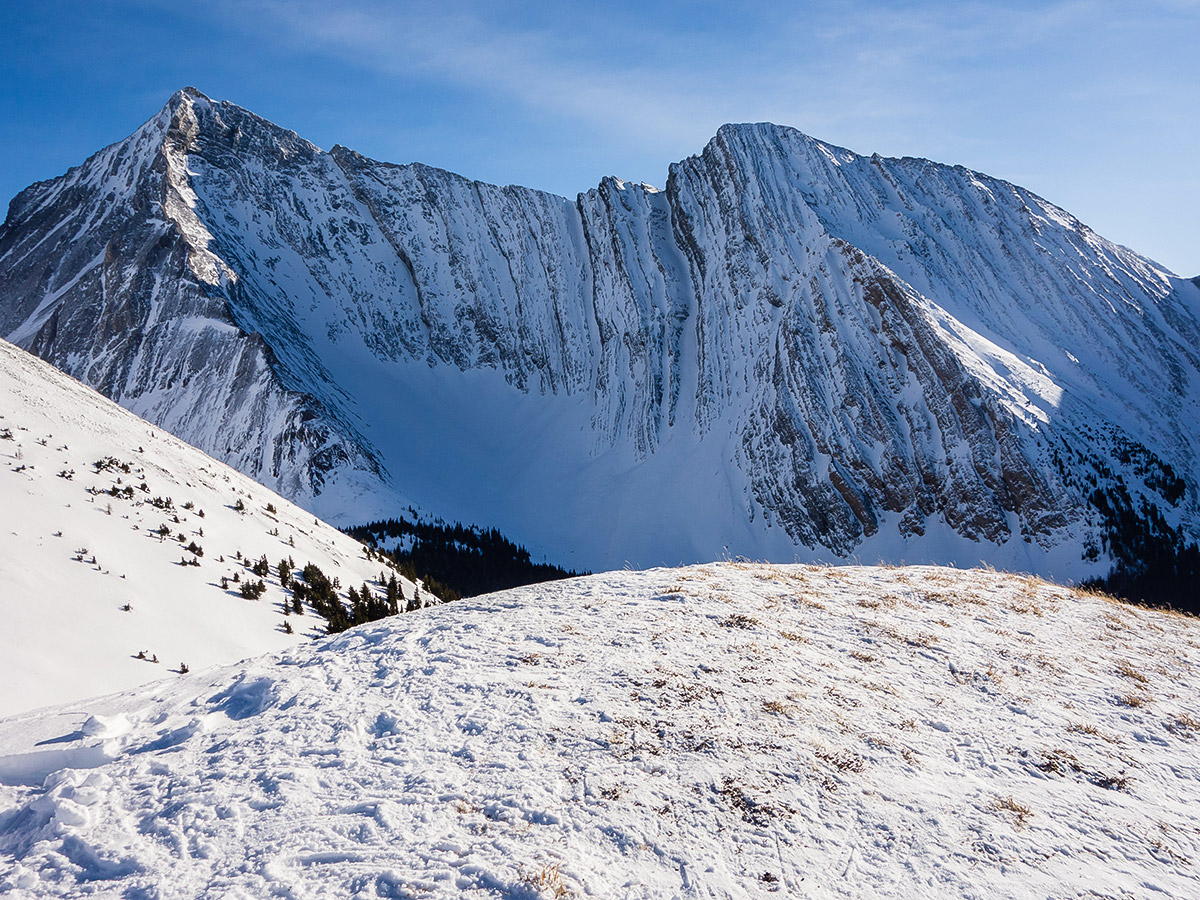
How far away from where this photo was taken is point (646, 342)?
276 feet

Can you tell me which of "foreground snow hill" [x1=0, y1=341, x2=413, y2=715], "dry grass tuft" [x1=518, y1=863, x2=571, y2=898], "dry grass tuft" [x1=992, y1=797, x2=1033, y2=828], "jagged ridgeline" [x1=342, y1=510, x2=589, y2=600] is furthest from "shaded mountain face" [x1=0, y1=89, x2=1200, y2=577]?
"dry grass tuft" [x1=518, y1=863, x2=571, y2=898]

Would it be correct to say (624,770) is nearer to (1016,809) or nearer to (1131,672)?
(1016,809)

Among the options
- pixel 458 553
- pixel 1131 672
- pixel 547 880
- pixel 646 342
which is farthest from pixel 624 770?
pixel 646 342

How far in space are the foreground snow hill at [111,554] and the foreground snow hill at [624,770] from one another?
3915 mm

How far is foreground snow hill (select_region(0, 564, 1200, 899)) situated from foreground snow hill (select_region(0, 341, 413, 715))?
3.92 meters

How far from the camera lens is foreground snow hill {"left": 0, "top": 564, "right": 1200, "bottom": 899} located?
4746 millimetres

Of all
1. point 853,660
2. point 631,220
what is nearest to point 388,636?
point 853,660

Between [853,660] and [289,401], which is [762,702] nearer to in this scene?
[853,660]

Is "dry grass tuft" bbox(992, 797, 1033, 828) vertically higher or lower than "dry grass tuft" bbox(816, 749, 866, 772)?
lower

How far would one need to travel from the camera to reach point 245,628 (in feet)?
48.0

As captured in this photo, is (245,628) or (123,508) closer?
(245,628)

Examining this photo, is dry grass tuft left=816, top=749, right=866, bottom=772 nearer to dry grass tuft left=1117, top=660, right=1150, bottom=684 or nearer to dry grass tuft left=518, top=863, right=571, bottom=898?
dry grass tuft left=518, top=863, right=571, bottom=898

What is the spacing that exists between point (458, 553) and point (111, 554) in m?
43.8

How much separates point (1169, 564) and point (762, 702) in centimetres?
5154
